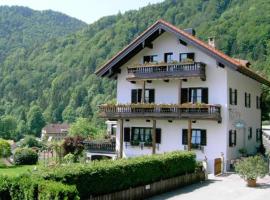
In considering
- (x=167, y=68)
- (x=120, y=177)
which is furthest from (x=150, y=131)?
(x=120, y=177)

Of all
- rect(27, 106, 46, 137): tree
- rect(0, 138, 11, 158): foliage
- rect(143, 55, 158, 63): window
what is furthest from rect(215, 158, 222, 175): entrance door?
rect(27, 106, 46, 137): tree

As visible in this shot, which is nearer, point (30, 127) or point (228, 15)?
point (228, 15)

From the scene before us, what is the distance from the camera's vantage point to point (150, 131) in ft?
118

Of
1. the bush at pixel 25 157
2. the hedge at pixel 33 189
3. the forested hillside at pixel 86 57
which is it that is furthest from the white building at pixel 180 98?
the forested hillside at pixel 86 57

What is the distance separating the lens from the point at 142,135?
1435 inches

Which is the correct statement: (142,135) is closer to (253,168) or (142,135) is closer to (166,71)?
(166,71)

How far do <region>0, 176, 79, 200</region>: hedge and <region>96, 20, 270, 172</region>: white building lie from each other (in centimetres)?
Result: 1628

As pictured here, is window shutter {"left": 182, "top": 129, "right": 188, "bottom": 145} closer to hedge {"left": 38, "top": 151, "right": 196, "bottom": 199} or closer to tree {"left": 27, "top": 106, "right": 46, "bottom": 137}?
hedge {"left": 38, "top": 151, "right": 196, "bottom": 199}

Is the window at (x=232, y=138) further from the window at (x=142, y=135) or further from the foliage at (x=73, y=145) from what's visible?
the foliage at (x=73, y=145)

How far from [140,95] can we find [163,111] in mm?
3827

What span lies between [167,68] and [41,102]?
163604 millimetres

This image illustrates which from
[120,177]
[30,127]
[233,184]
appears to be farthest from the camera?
[30,127]

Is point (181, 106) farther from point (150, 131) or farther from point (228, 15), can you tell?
point (228, 15)

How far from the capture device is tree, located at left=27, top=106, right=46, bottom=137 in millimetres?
175125
